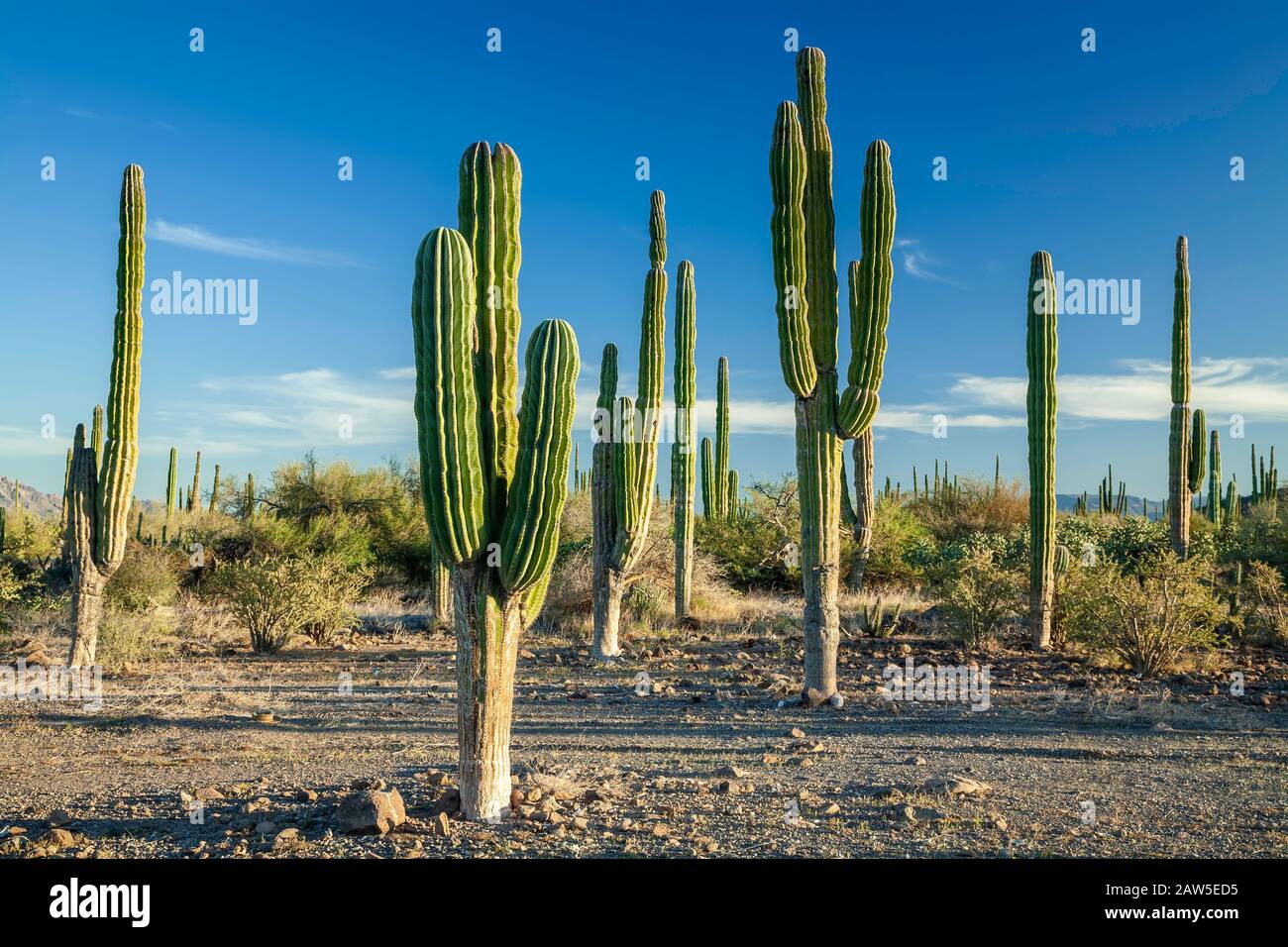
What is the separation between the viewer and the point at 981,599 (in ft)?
42.0

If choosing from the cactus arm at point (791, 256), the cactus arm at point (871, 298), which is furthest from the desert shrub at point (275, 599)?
the cactus arm at point (871, 298)

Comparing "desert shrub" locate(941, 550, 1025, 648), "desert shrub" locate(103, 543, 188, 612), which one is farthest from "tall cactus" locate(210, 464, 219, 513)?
"desert shrub" locate(941, 550, 1025, 648)

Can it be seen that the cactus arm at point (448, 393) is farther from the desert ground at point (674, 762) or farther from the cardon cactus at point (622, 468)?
the cardon cactus at point (622, 468)

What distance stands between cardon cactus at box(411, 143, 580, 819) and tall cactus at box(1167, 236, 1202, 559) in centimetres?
1595

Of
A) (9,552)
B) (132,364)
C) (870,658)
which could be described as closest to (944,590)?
(870,658)

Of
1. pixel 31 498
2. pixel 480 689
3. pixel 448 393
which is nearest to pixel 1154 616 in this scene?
pixel 480 689

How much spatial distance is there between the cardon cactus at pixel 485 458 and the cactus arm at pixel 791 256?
3964 millimetres

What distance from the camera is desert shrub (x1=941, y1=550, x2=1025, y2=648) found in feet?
41.8

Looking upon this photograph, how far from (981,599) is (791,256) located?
6.09 m

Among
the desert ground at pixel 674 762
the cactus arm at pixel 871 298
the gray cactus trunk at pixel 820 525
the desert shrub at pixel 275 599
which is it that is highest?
the cactus arm at pixel 871 298

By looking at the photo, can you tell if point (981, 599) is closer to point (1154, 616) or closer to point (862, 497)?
point (1154, 616)

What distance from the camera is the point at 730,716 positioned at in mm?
9078

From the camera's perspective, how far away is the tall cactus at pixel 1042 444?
1272 centimetres
